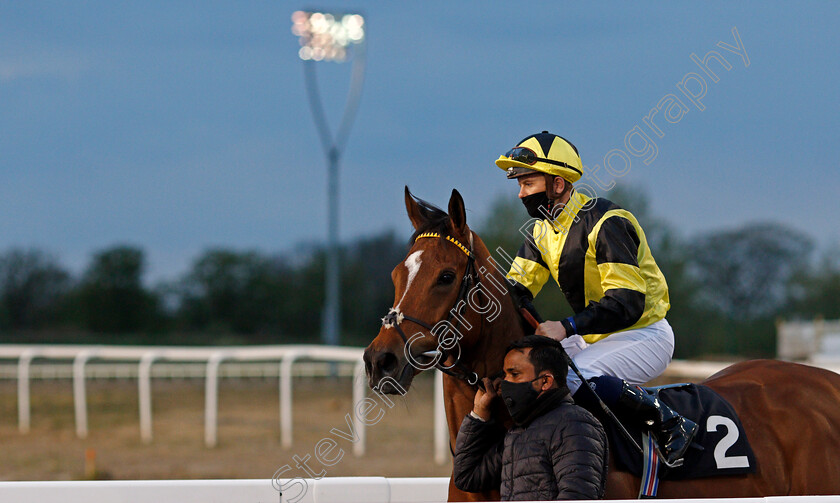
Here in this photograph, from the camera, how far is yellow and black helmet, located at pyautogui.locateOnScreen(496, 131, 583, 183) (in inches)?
128

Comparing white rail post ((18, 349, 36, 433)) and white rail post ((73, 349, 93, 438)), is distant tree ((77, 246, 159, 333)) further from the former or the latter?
white rail post ((73, 349, 93, 438))

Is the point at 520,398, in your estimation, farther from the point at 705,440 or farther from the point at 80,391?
the point at 80,391

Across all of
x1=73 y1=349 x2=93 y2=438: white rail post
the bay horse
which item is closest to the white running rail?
the bay horse

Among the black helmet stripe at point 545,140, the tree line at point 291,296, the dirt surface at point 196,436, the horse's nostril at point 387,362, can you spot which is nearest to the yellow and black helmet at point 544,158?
the black helmet stripe at point 545,140

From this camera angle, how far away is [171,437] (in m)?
11.3

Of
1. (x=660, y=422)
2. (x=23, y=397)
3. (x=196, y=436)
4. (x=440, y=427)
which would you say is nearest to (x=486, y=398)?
(x=660, y=422)

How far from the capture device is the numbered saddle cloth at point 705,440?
9.74ft

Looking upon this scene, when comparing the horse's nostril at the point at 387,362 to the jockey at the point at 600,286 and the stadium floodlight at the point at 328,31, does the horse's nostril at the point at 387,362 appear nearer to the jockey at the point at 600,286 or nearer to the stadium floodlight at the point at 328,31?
the jockey at the point at 600,286

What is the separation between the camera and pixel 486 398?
2.90m

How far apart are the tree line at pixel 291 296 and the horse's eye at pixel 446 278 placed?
2552 centimetres

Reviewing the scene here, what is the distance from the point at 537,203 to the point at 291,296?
33.9 m

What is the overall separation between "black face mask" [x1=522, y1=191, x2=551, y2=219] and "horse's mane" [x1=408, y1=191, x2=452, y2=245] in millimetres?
383

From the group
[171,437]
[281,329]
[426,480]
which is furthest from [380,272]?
[426,480]

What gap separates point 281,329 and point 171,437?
2399 centimetres
